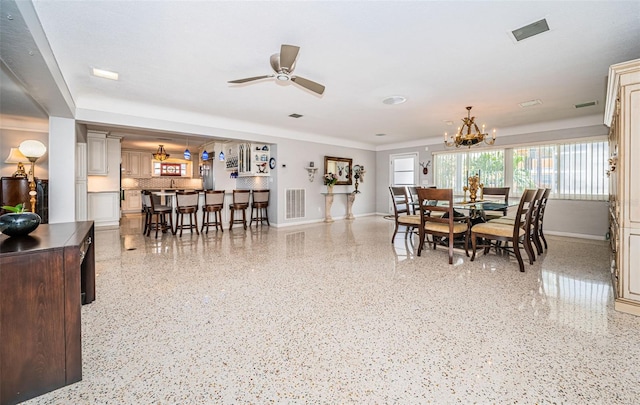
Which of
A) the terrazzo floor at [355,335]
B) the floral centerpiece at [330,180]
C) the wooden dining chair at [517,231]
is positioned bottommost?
the terrazzo floor at [355,335]

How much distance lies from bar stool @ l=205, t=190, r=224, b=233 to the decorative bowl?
15.0 feet

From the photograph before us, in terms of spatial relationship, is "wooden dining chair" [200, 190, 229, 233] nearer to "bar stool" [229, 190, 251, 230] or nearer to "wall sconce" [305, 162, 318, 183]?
"bar stool" [229, 190, 251, 230]

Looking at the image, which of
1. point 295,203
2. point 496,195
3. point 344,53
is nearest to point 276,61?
point 344,53

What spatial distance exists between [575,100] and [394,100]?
288 cm

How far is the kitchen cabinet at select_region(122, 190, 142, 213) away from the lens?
32.4ft

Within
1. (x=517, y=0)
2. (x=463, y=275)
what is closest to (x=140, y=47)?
(x=517, y=0)

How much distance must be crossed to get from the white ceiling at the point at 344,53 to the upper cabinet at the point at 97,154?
2.80m

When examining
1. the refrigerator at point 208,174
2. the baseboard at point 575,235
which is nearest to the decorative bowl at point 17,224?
the refrigerator at point 208,174

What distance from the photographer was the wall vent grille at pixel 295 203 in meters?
7.26

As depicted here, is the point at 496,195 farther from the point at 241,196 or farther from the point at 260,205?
the point at 241,196

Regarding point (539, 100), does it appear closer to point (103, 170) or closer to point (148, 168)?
point (103, 170)

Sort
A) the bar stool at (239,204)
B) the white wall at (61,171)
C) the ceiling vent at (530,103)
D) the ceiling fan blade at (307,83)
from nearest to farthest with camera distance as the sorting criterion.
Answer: the ceiling fan blade at (307,83) → the white wall at (61,171) → the ceiling vent at (530,103) → the bar stool at (239,204)

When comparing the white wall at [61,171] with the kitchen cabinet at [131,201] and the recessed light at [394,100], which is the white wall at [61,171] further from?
the kitchen cabinet at [131,201]

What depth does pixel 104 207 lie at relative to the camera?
6.97m
